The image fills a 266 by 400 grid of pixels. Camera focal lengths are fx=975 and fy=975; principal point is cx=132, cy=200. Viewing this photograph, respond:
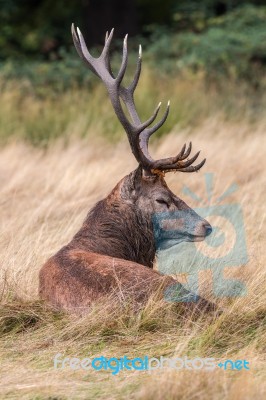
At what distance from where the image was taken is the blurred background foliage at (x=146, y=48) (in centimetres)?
1443

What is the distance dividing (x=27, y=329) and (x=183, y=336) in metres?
0.91

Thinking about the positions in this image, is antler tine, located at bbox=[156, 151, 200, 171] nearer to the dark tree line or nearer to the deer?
the deer

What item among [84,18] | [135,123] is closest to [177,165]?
[135,123]

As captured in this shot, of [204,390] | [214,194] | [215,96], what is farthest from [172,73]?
[204,390]

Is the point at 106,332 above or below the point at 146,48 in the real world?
below

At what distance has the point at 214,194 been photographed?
349 inches

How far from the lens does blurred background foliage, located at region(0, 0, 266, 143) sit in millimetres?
14430

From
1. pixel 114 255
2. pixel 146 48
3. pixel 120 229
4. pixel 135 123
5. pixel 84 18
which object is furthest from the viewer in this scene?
pixel 84 18

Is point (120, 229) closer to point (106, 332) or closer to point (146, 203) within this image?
point (146, 203)

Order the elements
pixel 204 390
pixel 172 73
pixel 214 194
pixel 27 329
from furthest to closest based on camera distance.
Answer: pixel 172 73 → pixel 214 194 → pixel 27 329 → pixel 204 390

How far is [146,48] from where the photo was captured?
58.1 ft

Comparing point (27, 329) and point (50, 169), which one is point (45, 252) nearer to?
point (27, 329)

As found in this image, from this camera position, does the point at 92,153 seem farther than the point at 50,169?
Yes

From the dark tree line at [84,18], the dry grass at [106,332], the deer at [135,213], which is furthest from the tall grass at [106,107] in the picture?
the deer at [135,213]
